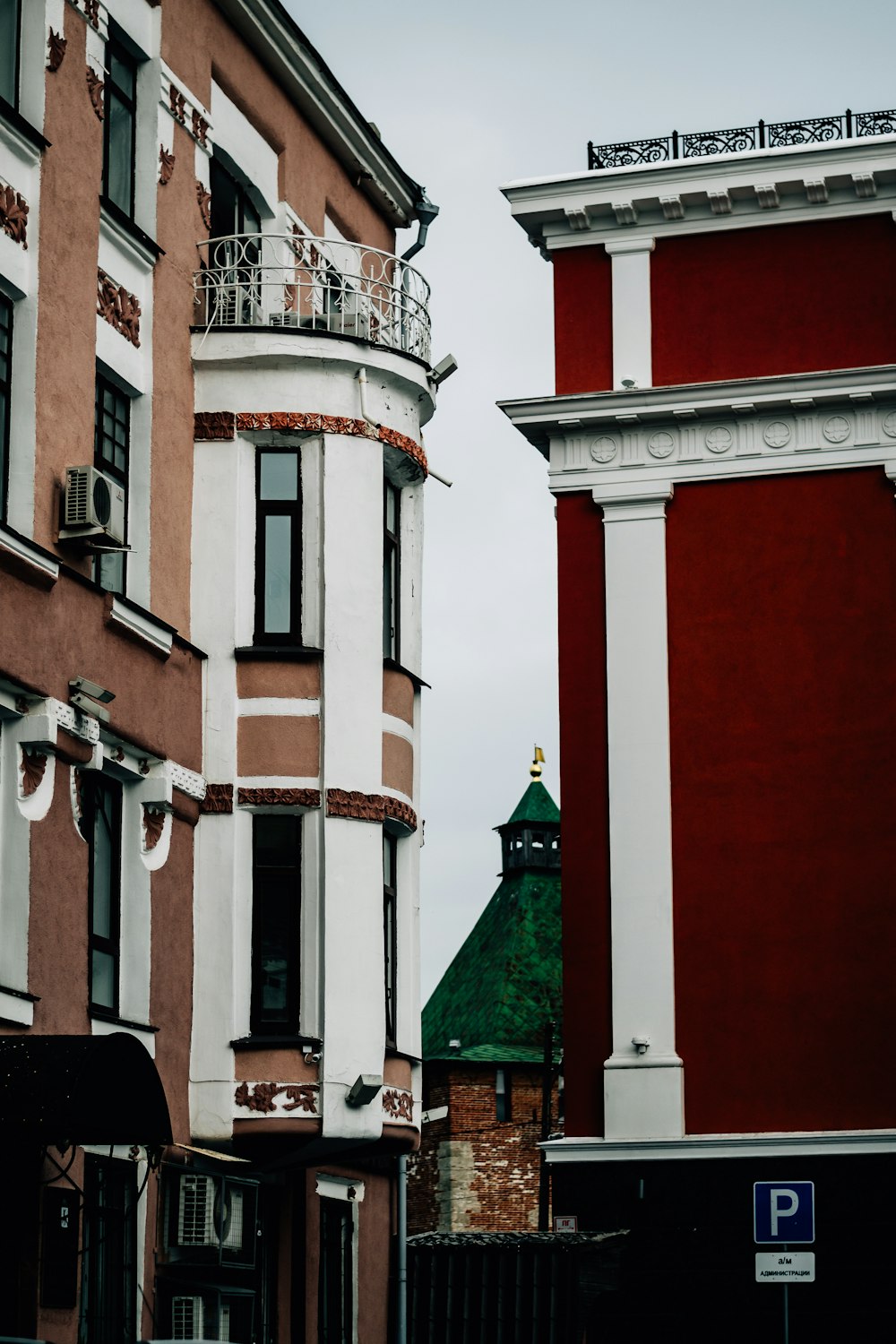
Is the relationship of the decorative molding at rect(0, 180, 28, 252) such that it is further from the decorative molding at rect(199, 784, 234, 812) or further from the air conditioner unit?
the decorative molding at rect(199, 784, 234, 812)

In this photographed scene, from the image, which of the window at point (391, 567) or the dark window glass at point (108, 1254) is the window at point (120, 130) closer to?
the window at point (391, 567)

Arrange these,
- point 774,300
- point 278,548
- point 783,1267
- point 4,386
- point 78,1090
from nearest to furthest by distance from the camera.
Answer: point 78,1090 → point 4,386 → point 783,1267 → point 278,548 → point 774,300

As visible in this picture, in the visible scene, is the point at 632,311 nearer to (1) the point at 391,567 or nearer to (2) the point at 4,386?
(1) the point at 391,567

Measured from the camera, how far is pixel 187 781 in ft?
68.2

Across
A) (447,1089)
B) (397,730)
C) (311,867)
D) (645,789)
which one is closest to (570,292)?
(645,789)

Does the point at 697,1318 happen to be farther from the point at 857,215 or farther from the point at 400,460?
the point at 857,215

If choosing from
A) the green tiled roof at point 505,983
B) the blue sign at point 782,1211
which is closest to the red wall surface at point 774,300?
the blue sign at point 782,1211

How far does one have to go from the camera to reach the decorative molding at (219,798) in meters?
21.1

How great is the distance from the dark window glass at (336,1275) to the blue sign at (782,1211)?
15.6ft

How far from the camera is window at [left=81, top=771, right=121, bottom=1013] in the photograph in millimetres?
19062

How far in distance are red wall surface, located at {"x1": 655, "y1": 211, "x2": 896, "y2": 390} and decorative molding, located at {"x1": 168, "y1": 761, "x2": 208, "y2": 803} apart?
32.7 feet

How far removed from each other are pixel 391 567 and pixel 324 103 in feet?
17.3

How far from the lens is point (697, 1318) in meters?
26.0

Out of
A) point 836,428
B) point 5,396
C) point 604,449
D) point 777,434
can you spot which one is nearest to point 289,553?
point 5,396
